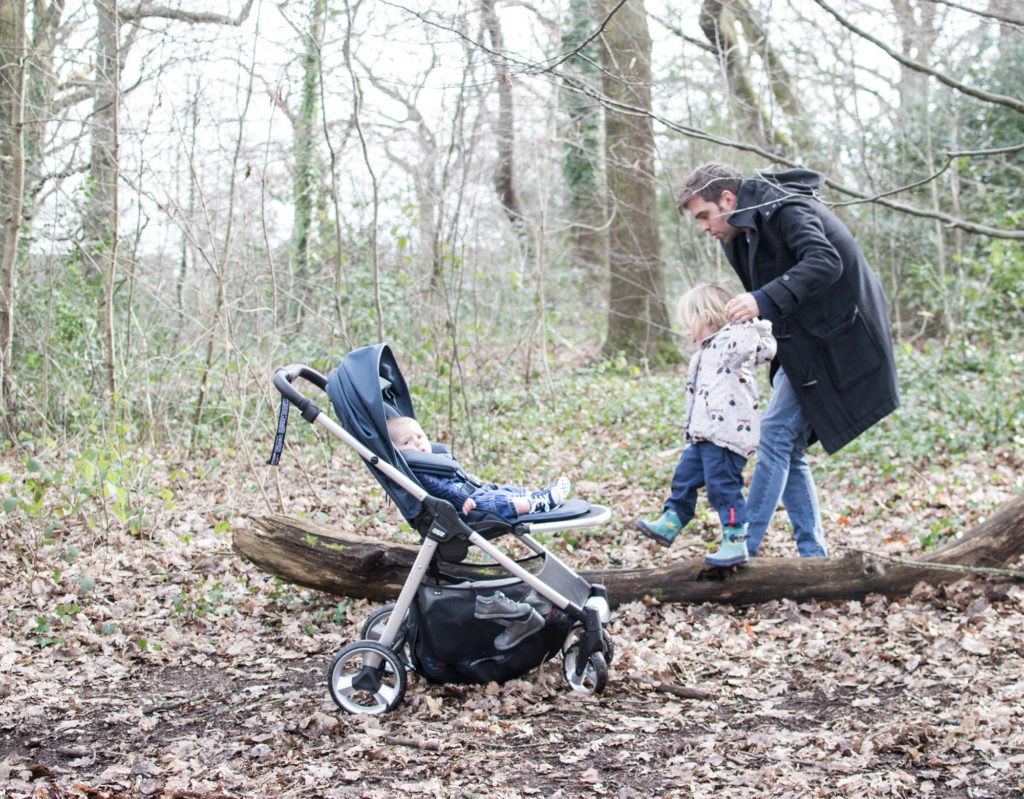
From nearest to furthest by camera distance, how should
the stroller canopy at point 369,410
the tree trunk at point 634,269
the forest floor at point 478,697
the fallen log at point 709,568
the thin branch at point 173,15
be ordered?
the forest floor at point 478,697 < the stroller canopy at point 369,410 < the fallen log at point 709,568 < the thin branch at point 173,15 < the tree trunk at point 634,269

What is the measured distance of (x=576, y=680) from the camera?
3629mm

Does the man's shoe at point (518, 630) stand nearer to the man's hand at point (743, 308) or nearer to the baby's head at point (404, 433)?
the baby's head at point (404, 433)

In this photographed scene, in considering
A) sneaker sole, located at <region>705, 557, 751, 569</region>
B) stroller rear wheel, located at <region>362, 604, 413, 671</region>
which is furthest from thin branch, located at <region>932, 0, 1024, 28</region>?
stroller rear wheel, located at <region>362, 604, 413, 671</region>

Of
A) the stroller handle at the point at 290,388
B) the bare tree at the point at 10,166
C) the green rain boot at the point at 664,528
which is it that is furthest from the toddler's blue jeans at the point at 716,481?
the bare tree at the point at 10,166

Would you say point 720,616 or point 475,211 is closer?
point 720,616

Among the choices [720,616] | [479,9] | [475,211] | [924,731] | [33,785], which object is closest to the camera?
[33,785]

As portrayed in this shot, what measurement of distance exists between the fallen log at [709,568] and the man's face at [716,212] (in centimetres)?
165

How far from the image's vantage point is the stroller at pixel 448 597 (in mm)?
3438

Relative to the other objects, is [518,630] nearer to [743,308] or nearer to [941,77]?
[743,308]

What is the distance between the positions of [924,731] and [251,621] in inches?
126

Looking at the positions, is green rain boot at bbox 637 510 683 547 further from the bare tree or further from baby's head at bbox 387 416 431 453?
the bare tree

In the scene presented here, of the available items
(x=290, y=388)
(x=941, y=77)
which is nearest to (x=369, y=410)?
(x=290, y=388)

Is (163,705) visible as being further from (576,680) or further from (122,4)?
(122,4)

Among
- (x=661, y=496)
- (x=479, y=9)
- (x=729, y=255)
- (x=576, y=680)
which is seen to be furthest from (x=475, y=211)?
(x=576, y=680)
